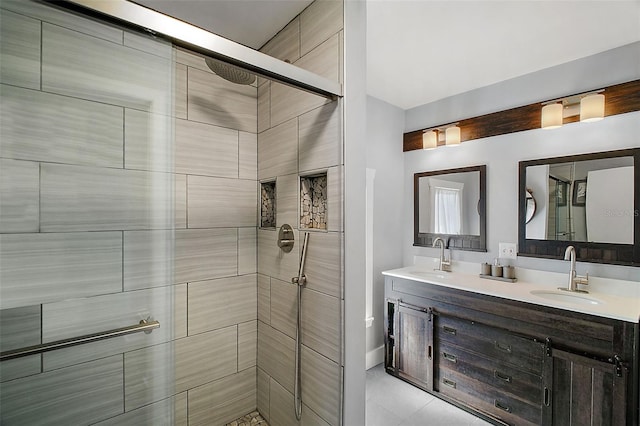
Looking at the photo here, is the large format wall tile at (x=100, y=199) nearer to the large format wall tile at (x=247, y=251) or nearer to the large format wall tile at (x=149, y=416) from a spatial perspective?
the large format wall tile at (x=149, y=416)

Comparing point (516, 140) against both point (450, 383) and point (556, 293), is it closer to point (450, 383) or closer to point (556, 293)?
point (556, 293)

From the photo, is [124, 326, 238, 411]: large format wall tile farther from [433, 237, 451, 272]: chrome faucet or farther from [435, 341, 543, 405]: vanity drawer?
[433, 237, 451, 272]: chrome faucet

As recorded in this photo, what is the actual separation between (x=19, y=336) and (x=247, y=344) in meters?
1.20

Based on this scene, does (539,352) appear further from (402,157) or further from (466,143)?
(402,157)

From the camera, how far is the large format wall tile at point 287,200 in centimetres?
157

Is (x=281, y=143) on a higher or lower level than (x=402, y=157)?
lower

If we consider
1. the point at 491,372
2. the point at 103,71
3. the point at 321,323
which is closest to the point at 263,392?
the point at 321,323

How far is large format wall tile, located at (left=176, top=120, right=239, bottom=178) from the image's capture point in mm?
1607

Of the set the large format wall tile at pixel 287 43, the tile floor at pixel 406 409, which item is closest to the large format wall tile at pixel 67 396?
the large format wall tile at pixel 287 43

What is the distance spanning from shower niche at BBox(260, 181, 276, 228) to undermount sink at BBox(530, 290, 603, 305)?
192 cm

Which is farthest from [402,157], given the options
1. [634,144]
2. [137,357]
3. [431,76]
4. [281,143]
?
[137,357]

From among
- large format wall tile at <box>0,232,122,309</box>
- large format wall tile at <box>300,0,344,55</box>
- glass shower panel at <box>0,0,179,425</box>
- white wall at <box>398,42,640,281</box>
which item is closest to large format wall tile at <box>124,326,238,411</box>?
glass shower panel at <box>0,0,179,425</box>

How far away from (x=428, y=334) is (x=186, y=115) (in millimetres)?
2369

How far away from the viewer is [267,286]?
1.79 m
